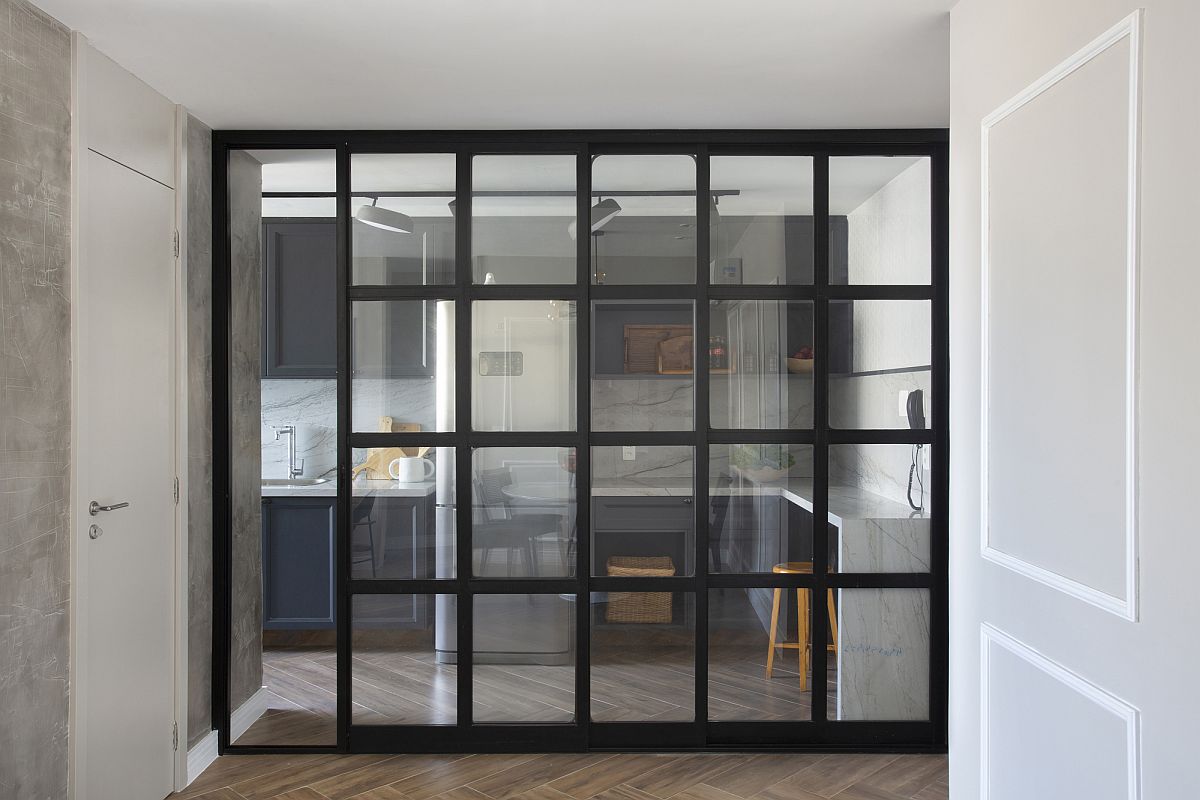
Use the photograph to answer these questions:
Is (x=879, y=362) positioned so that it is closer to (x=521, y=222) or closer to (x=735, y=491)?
(x=735, y=491)

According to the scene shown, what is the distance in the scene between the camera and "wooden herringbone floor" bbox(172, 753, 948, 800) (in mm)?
2875

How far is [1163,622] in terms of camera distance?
134 cm

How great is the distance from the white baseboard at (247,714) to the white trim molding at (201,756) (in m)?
0.09

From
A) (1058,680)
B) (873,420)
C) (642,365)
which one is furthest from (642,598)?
(1058,680)

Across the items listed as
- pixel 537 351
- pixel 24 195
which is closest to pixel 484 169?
pixel 537 351

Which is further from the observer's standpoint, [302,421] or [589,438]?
[302,421]

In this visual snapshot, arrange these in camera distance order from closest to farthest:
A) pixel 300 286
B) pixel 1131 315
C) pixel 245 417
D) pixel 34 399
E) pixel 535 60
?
1. pixel 1131 315
2. pixel 34 399
3. pixel 535 60
4. pixel 245 417
5. pixel 300 286

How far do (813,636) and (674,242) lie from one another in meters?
1.76

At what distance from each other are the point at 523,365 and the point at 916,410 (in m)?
1.67

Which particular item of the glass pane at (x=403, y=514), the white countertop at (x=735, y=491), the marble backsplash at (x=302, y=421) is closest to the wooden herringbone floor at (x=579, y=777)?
the glass pane at (x=403, y=514)

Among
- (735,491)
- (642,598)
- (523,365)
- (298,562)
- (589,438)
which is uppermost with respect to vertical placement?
(523,365)

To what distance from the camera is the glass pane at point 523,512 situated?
326cm

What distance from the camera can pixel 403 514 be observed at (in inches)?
128

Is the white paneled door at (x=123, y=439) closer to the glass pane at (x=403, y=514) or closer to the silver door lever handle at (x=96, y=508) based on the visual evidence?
the silver door lever handle at (x=96, y=508)
